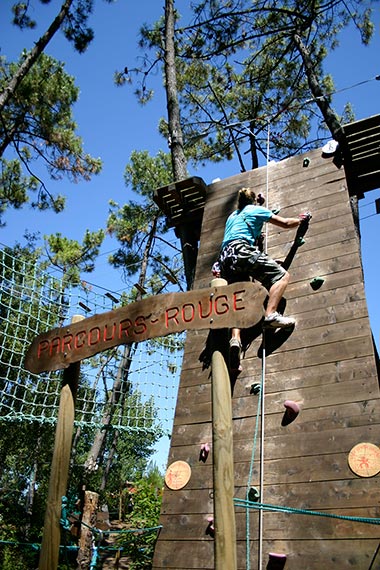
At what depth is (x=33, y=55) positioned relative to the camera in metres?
6.85

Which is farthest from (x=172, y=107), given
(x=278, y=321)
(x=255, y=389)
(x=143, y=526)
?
(x=143, y=526)

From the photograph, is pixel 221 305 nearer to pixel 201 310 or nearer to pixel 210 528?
pixel 201 310

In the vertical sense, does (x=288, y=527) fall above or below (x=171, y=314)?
below

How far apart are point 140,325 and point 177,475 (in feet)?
3.63

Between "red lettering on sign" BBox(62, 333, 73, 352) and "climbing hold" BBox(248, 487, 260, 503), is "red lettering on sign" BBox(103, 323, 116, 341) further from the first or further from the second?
"climbing hold" BBox(248, 487, 260, 503)

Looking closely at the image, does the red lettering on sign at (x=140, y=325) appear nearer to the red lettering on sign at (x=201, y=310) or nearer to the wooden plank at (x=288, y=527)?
the red lettering on sign at (x=201, y=310)

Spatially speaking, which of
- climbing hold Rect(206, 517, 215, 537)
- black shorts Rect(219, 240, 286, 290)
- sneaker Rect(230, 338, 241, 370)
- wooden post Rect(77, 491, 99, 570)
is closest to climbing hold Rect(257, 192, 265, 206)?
black shorts Rect(219, 240, 286, 290)

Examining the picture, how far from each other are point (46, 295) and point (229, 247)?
2955 mm

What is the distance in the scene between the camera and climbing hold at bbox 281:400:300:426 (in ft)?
9.25

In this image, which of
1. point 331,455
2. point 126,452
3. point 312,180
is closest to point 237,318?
point 331,455

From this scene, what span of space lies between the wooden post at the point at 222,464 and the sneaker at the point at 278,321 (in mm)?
977

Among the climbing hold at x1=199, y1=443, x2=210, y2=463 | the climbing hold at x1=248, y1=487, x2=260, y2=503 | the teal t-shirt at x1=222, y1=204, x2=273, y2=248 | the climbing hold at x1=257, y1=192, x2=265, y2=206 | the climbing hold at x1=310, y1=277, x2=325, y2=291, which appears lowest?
the climbing hold at x1=248, y1=487, x2=260, y2=503

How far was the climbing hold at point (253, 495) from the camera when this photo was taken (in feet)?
8.75

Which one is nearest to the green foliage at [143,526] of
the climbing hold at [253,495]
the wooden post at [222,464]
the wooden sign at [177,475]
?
the wooden sign at [177,475]
